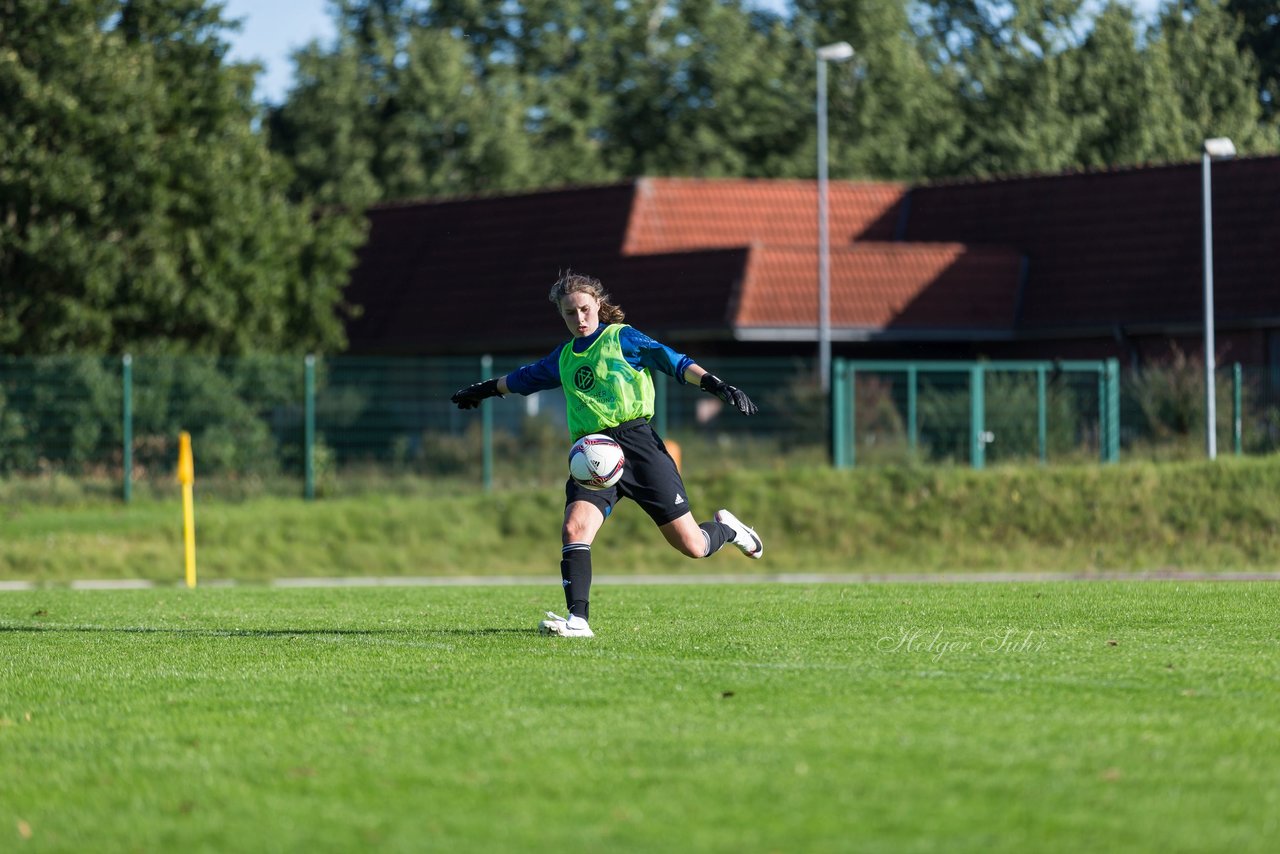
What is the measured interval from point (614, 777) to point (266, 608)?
819 cm

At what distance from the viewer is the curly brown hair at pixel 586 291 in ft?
36.1

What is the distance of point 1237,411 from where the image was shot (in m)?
28.7

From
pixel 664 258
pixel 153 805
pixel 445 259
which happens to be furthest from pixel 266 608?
pixel 445 259

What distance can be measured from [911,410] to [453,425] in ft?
23.5

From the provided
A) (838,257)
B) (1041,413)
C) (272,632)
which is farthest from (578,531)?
(838,257)

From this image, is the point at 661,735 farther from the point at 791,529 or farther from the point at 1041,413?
the point at 1041,413

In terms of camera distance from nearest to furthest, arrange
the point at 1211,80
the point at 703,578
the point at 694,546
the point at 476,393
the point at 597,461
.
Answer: the point at 597,461 < the point at 694,546 < the point at 476,393 < the point at 703,578 < the point at 1211,80

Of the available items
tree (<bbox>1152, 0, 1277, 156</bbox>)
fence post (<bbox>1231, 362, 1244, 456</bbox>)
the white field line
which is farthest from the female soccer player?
tree (<bbox>1152, 0, 1277, 156</bbox>)

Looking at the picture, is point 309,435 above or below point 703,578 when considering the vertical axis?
above

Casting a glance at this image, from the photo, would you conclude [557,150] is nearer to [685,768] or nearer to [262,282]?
[262,282]

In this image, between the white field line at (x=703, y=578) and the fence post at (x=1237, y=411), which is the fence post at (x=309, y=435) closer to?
the white field line at (x=703, y=578)

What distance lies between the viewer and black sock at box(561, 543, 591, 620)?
10.9m

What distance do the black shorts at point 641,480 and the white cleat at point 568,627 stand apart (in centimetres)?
64

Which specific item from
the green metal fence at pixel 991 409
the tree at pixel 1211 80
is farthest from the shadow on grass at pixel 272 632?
the tree at pixel 1211 80
